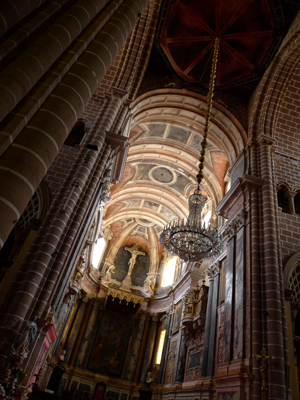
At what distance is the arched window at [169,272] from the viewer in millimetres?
18969

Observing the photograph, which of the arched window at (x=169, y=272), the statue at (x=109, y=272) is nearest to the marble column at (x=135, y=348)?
the arched window at (x=169, y=272)

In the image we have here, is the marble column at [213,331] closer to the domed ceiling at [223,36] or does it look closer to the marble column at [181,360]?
the marble column at [181,360]

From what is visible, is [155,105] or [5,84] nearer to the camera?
[5,84]

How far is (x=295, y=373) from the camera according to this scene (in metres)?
6.11

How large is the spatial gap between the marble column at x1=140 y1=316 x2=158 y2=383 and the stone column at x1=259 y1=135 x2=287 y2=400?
11957 millimetres

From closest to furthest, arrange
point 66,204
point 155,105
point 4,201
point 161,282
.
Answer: point 4,201 < point 66,204 < point 155,105 < point 161,282

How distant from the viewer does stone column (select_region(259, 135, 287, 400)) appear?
5695 millimetres

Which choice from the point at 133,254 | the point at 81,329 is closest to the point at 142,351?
the point at 81,329

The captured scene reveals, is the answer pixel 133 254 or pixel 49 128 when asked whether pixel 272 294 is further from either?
pixel 133 254

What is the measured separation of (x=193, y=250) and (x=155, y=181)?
10173 mm

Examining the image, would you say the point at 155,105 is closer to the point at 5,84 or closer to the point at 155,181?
the point at 155,181

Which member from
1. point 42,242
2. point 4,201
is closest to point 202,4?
point 42,242

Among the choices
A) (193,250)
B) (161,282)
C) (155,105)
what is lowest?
(193,250)

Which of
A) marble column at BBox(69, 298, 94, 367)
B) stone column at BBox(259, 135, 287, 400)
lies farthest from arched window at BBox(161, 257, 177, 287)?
stone column at BBox(259, 135, 287, 400)
